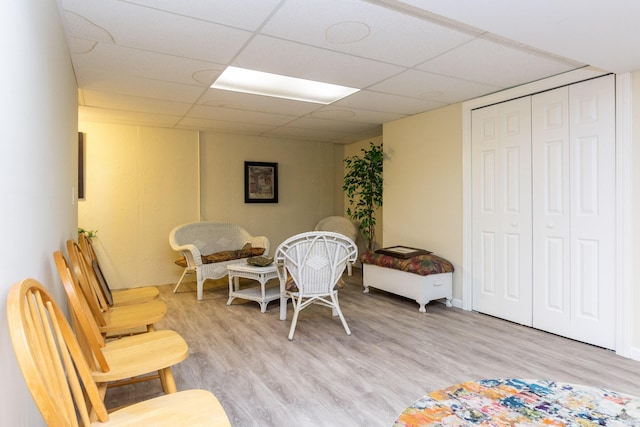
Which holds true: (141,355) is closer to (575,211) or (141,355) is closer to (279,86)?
(279,86)

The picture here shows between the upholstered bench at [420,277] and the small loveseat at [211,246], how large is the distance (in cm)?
167

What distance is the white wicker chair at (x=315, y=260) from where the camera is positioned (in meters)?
3.14

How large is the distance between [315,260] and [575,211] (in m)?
2.15

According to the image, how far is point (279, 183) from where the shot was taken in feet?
20.7

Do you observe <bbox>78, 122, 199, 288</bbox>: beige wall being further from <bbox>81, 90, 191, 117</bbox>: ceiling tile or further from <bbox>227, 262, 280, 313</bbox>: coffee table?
<bbox>227, 262, 280, 313</bbox>: coffee table

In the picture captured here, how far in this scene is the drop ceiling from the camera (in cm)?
202

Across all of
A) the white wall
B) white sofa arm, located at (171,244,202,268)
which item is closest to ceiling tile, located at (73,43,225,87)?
the white wall

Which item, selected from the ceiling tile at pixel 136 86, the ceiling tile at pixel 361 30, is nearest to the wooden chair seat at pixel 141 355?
the ceiling tile at pixel 361 30

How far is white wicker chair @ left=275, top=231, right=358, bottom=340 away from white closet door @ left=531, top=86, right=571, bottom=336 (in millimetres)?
1666

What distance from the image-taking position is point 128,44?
8.34 ft

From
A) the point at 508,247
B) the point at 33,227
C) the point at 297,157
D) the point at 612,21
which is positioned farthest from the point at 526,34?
the point at 297,157

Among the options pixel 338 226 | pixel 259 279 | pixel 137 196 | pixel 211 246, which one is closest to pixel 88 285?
pixel 259 279

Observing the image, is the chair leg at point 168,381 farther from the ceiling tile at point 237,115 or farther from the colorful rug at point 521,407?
the ceiling tile at point 237,115

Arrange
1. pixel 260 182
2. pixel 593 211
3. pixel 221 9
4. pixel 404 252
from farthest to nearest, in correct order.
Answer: pixel 260 182
pixel 404 252
pixel 593 211
pixel 221 9
